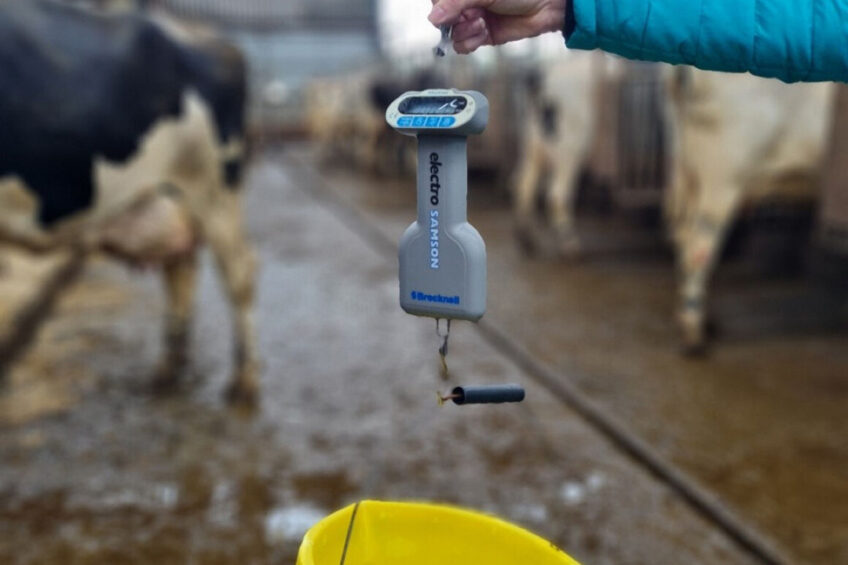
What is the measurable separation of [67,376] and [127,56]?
5.57 ft

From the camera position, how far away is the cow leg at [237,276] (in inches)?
137

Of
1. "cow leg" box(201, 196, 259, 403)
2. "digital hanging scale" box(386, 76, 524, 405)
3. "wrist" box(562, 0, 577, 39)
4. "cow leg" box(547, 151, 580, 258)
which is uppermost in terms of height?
"wrist" box(562, 0, 577, 39)

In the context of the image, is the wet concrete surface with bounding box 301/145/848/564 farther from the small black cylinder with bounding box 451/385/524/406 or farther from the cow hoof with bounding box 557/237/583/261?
the small black cylinder with bounding box 451/385/524/406

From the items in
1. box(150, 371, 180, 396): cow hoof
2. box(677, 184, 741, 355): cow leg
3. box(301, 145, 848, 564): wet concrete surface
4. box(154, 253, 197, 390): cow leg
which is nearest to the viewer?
box(301, 145, 848, 564): wet concrete surface

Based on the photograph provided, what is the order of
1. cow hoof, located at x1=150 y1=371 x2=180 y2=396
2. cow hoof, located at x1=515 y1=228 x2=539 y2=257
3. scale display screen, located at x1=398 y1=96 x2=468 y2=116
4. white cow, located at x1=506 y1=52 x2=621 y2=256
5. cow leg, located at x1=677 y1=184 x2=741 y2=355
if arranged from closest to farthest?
1. scale display screen, located at x1=398 y1=96 x2=468 y2=116
2. cow hoof, located at x1=150 y1=371 x2=180 y2=396
3. cow leg, located at x1=677 y1=184 x2=741 y2=355
4. white cow, located at x1=506 y1=52 x2=621 y2=256
5. cow hoof, located at x1=515 y1=228 x2=539 y2=257

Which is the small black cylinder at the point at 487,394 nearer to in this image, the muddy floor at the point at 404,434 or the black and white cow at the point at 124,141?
the muddy floor at the point at 404,434

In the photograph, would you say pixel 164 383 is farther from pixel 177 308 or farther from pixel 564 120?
pixel 564 120

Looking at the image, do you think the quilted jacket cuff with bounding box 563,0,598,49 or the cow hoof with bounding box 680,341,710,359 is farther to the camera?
the cow hoof with bounding box 680,341,710,359

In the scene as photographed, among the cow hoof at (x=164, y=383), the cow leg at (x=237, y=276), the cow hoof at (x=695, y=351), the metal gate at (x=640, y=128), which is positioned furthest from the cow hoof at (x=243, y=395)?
the metal gate at (x=640, y=128)

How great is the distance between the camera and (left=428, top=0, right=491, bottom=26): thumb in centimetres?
103

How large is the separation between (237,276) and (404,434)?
1054 mm

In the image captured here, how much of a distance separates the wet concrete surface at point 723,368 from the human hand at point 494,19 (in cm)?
190

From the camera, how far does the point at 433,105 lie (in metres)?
1.02

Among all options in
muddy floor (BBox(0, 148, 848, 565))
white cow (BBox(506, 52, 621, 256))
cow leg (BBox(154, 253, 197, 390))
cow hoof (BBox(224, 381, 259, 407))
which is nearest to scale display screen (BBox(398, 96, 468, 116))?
muddy floor (BBox(0, 148, 848, 565))
